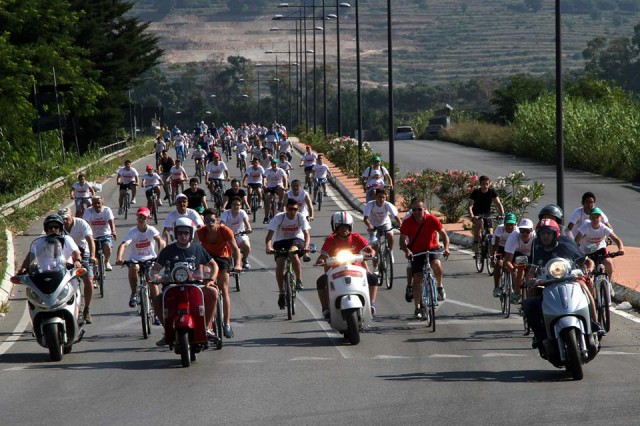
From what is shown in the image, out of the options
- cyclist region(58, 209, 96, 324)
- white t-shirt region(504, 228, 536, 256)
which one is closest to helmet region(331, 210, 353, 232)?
white t-shirt region(504, 228, 536, 256)

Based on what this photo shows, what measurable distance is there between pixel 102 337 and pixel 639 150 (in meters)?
38.2

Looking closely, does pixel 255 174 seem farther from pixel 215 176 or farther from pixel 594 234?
pixel 594 234

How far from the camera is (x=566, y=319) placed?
13422 mm

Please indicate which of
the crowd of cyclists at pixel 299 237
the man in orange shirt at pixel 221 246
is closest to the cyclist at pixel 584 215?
the crowd of cyclists at pixel 299 237

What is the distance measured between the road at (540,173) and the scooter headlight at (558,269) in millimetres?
18118

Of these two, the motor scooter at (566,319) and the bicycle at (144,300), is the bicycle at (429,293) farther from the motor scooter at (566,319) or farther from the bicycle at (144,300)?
the motor scooter at (566,319)

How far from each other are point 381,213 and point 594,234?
5.27m

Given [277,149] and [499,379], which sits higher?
[499,379]

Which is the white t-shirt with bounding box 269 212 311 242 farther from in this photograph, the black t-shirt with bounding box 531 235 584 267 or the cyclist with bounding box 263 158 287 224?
the cyclist with bounding box 263 158 287 224

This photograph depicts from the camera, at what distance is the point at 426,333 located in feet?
58.0

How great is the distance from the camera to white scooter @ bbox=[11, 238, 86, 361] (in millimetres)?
15758

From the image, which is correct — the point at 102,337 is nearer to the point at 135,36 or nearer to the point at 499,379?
the point at 499,379

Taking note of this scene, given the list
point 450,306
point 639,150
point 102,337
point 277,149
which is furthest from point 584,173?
point 102,337

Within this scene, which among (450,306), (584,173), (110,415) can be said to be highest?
(110,415)
